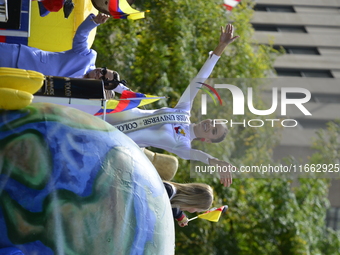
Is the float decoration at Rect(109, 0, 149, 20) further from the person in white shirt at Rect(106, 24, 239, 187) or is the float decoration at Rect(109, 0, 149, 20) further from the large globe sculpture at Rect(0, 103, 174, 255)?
the large globe sculpture at Rect(0, 103, 174, 255)

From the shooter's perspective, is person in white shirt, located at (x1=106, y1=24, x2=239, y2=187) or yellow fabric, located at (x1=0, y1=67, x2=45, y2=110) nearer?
yellow fabric, located at (x1=0, y1=67, x2=45, y2=110)

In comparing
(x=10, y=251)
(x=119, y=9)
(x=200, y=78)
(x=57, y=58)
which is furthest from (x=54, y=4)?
(x=10, y=251)

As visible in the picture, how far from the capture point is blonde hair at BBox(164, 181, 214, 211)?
4176mm

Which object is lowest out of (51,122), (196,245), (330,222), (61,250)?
(330,222)

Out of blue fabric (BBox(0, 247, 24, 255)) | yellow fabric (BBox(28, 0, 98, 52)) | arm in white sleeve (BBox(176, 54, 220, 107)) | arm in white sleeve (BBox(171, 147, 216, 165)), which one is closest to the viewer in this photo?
blue fabric (BBox(0, 247, 24, 255))

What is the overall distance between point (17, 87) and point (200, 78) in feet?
7.39

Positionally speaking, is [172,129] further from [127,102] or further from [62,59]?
[62,59]

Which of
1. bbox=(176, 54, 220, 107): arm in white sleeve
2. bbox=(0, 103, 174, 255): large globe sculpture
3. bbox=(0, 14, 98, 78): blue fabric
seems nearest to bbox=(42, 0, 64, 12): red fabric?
bbox=(0, 14, 98, 78): blue fabric

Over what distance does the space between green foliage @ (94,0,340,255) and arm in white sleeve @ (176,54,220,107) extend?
362 centimetres

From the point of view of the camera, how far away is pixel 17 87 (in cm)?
255

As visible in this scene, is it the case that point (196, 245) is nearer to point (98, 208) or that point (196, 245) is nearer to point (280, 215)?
point (280, 215)

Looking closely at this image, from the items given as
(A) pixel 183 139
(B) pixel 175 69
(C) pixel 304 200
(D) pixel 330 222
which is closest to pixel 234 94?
(A) pixel 183 139

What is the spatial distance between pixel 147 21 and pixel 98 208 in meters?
7.15

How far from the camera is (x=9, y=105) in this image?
2.47 metres
